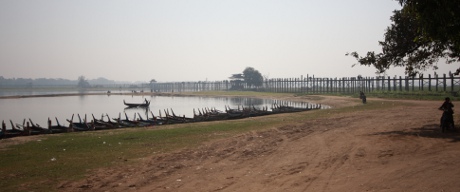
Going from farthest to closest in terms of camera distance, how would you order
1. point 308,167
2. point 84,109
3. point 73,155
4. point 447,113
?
point 84,109 < point 73,155 < point 447,113 < point 308,167

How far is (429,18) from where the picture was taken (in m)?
10.4

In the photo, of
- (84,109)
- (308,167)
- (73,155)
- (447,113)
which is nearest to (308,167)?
(308,167)

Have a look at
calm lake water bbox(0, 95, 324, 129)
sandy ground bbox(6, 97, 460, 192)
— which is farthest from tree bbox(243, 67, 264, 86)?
sandy ground bbox(6, 97, 460, 192)

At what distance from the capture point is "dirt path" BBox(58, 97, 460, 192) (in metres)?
7.19

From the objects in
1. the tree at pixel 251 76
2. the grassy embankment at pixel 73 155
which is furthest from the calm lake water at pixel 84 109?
the tree at pixel 251 76

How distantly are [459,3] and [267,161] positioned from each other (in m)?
7.46

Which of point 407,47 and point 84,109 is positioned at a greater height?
point 407,47

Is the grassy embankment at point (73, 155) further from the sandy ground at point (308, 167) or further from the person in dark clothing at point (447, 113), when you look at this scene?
the person in dark clothing at point (447, 113)

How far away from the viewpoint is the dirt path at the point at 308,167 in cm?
719

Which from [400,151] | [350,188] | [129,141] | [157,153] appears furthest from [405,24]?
[129,141]

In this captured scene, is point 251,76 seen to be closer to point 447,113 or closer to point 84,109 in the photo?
point 84,109

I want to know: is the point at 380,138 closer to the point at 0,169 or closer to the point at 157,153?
the point at 157,153

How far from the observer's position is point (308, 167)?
8.99 m

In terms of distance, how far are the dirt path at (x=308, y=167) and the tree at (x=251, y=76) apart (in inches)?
3665
